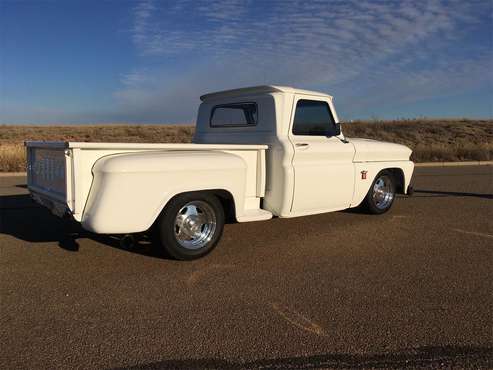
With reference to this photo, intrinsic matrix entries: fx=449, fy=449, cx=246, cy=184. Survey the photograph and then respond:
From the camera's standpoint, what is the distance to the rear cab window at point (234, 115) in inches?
235

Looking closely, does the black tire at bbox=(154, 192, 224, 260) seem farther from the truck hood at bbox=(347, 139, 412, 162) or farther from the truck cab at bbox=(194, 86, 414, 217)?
the truck hood at bbox=(347, 139, 412, 162)

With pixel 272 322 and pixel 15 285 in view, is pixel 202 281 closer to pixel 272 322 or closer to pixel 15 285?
pixel 272 322

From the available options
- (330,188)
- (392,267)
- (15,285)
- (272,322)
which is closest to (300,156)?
(330,188)

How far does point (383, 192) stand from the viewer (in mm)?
7172

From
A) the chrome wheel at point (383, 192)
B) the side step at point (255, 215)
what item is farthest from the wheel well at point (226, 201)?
the chrome wheel at point (383, 192)

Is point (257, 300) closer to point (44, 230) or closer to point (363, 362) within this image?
point (363, 362)

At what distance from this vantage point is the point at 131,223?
4.14 m

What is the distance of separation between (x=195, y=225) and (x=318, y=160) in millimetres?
1891

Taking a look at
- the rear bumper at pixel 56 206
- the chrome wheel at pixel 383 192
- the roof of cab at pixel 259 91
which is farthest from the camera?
the chrome wheel at pixel 383 192

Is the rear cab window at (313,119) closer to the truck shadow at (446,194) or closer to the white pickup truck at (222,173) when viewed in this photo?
the white pickup truck at (222,173)

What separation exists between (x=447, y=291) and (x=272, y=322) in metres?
1.72

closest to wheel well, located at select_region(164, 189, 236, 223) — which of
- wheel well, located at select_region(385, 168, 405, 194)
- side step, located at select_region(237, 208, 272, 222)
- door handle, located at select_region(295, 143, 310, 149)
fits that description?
side step, located at select_region(237, 208, 272, 222)

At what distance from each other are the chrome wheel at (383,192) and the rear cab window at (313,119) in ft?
4.37

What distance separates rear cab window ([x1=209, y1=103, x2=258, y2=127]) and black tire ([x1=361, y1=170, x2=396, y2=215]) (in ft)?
7.15
